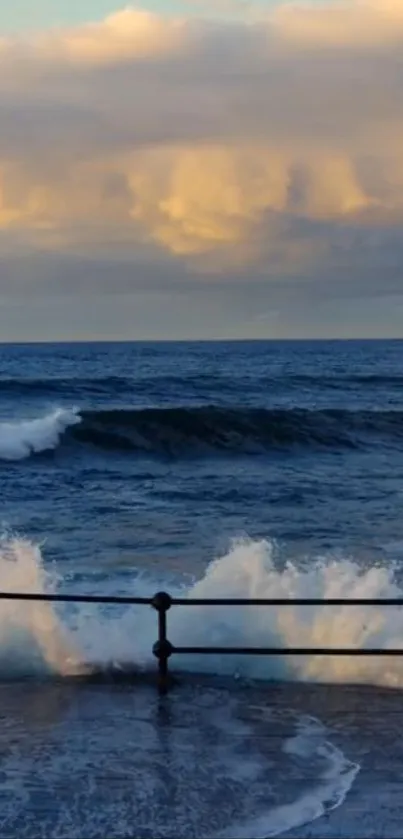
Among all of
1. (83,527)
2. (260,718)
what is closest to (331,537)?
(83,527)

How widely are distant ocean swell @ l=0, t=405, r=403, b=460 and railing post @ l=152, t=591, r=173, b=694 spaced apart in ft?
64.2

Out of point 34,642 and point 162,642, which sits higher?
point 162,642

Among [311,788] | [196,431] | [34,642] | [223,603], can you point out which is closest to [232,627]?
[34,642]

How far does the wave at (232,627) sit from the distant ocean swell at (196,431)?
17.2m

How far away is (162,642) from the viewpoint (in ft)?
22.5

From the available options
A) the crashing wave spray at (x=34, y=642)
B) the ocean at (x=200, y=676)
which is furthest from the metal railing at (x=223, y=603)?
the crashing wave spray at (x=34, y=642)

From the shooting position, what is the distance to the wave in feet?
24.8

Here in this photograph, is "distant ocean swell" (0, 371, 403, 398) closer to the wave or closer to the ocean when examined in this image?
the ocean

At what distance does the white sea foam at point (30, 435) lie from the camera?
26.9 meters

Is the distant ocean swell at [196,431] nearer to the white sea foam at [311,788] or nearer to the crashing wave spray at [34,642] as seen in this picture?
A: the crashing wave spray at [34,642]

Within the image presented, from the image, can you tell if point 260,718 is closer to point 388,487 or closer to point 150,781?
point 150,781

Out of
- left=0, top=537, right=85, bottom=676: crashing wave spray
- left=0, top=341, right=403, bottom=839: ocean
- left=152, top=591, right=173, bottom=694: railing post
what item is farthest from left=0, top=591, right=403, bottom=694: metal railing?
left=0, top=537, right=85, bottom=676: crashing wave spray

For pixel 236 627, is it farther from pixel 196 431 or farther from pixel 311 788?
pixel 196 431

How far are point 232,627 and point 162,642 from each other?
5.63ft
